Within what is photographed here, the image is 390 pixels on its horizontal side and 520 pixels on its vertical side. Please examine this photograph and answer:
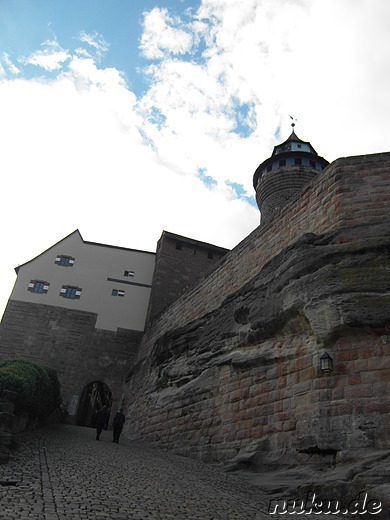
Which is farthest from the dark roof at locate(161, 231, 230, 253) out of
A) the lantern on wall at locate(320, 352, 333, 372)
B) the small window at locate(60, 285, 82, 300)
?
the lantern on wall at locate(320, 352, 333, 372)

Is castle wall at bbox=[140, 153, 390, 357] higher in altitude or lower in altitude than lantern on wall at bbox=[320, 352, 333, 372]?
higher

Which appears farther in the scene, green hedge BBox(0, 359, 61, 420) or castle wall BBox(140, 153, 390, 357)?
castle wall BBox(140, 153, 390, 357)

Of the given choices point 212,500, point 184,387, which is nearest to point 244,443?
point 212,500

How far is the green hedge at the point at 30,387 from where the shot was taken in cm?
815

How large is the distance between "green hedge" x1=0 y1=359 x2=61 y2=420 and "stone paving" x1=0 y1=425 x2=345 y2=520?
0.89 m

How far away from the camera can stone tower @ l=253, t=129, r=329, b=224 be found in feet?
72.4

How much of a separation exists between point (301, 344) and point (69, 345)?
1497 centimetres

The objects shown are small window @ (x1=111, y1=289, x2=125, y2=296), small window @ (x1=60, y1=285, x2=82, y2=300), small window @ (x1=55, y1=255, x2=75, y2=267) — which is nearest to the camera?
small window @ (x1=60, y1=285, x2=82, y2=300)

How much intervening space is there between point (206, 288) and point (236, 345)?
464 cm

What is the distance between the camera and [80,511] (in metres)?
4.20

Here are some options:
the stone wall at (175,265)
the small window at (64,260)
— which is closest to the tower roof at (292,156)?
the stone wall at (175,265)

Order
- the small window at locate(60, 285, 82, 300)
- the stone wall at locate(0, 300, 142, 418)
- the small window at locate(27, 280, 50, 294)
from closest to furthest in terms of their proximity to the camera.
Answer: the stone wall at locate(0, 300, 142, 418) → the small window at locate(27, 280, 50, 294) → the small window at locate(60, 285, 82, 300)

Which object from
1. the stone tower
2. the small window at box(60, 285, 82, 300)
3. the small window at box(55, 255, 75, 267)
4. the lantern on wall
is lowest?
the lantern on wall

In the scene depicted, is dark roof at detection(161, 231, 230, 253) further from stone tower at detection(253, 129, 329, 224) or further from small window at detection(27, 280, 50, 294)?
small window at detection(27, 280, 50, 294)
